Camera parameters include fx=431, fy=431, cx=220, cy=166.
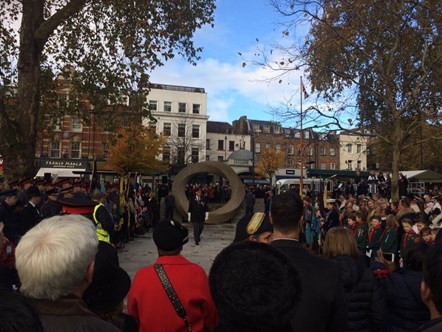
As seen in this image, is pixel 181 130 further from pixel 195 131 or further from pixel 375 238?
pixel 375 238

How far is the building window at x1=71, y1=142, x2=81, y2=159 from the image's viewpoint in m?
50.8

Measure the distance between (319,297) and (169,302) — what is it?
3.29ft

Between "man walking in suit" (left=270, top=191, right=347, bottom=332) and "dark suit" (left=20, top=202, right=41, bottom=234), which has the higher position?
"man walking in suit" (left=270, top=191, right=347, bottom=332)

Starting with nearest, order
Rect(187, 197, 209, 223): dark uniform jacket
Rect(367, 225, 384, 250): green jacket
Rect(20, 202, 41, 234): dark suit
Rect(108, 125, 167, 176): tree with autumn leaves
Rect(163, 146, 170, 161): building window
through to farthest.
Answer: Rect(20, 202, 41, 234): dark suit, Rect(367, 225, 384, 250): green jacket, Rect(187, 197, 209, 223): dark uniform jacket, Rect(108, 125, 167, 176): tree with autumn leaves, Rect(163, 146, 170, 161): building window

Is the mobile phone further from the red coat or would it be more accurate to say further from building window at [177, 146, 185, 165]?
building window at [177, 146, 185, 165]

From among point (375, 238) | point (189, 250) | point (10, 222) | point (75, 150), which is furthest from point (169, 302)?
point (75, 150)

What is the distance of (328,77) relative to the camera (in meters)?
17.9

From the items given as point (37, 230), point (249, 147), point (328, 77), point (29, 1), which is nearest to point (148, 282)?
point (37, 230)

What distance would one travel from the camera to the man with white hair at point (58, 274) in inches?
67.1

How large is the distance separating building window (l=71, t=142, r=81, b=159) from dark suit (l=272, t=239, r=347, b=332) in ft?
168

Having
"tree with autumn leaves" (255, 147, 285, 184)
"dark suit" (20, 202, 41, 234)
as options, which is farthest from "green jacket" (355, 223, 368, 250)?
"tree with autumn leaves" (255, 147, 285, 184)

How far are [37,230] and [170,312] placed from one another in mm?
1251

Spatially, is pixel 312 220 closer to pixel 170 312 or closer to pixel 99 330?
pixel 170 312

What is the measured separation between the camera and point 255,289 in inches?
59.7
